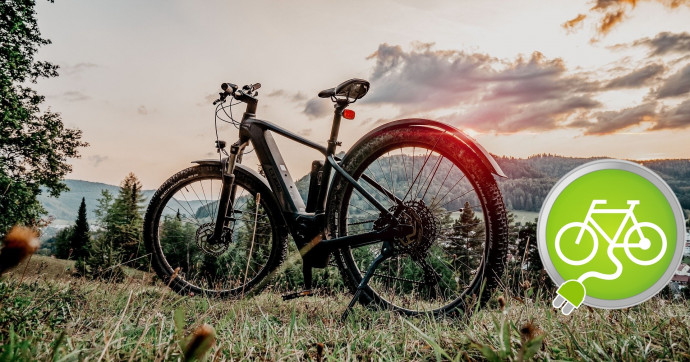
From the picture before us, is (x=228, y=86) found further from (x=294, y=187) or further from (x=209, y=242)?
(x=209, y=242)

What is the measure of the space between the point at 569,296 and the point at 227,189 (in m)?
3.37

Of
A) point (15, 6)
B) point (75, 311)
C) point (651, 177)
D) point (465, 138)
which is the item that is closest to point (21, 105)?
point (15, 6)

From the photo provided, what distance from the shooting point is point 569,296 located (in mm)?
1803

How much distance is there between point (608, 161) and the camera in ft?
7.47

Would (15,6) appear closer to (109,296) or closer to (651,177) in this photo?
(109,296)

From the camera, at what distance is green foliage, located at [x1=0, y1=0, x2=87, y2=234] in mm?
17047

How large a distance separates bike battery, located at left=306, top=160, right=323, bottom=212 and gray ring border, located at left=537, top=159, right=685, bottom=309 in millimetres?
1964

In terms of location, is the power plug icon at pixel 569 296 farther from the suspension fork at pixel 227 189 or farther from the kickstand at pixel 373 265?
the suspension fork at pixel 227 189

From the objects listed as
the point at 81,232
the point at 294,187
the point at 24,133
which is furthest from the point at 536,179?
the point at 294,187

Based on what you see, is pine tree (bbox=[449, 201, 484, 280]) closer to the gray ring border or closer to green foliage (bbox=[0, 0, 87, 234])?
the gray ring border

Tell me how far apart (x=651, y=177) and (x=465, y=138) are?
117 centimetres

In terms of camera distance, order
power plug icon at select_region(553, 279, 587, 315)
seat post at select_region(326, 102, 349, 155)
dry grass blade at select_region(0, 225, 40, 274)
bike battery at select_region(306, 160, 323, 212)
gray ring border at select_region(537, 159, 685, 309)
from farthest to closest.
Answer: bike battery at select_region(306, 160, 323, 212), seat post at select_region(326, 102, 349, 155), gray ring border at select_region(537, 159, 685, 309), power plug icon at select_region(553, 279, 587, 315), dry grass blade at select_region(0, 225, 40, 274)

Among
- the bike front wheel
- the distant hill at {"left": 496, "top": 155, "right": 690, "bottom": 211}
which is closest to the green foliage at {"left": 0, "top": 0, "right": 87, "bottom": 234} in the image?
the bike front wheel

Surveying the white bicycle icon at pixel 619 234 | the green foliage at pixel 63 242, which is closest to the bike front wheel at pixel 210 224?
the white bicycle icon at pixel 619 234
